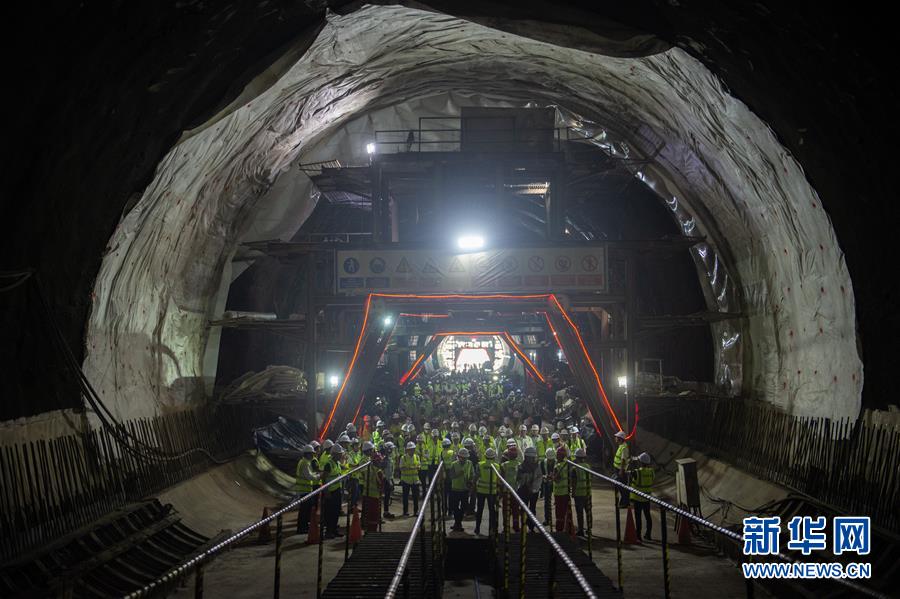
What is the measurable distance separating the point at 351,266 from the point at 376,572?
9.83m

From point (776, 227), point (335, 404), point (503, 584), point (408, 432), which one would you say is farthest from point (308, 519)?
point (776, 227)

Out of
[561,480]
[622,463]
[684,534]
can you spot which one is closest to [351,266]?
[561,480]

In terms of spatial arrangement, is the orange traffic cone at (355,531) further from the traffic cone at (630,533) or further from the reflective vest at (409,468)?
the traffic cone at (630,533)

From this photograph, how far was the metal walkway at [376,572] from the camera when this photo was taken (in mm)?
7684

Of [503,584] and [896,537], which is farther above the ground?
[896,537]

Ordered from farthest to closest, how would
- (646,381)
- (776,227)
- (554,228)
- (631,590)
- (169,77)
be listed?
(646,381), (554,228), (776,227), (631,590), (169,77)

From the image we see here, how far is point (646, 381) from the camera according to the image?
2052 cm

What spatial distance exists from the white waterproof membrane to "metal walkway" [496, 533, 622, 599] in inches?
203

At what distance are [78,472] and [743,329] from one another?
13.8 meters

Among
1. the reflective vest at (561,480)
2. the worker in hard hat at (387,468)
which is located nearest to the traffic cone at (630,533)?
the reflective vest at (561,480)

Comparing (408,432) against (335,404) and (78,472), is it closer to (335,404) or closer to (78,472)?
(335,404)

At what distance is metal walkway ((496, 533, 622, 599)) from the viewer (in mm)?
7738

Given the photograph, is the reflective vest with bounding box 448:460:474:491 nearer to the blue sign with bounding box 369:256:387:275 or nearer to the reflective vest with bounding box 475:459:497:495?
the reflective vest with bounding box 475:459:497:495

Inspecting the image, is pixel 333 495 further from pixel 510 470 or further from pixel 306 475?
pixel 510 470
